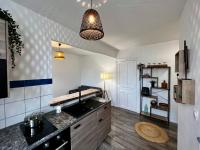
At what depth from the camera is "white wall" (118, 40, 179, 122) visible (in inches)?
121

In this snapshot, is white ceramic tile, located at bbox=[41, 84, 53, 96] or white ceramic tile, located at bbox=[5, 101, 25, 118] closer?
white ceramic tile, located at bbox=[5, 101, 25, 118]

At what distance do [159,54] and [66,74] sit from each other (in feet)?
13.0

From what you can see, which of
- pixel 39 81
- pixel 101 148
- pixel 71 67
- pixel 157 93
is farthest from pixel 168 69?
pixel 71 67

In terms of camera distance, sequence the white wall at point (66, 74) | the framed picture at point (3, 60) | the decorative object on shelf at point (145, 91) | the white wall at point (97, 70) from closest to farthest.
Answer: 1. the framed picture at point (3, 60)
2. the decorative object on shelf at point (145, 91)
3. the white wall at point (97, 70)
4. the white wall at point (66, 74)

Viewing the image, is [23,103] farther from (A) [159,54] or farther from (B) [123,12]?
(A) [159,54]

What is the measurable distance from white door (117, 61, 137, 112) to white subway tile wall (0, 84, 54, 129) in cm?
297

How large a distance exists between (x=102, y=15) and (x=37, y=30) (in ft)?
3.45

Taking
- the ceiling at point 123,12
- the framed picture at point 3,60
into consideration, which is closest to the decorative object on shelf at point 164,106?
the ceiling at point 123,12

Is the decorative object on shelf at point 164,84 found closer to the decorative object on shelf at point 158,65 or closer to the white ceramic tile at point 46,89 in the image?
the decorative object on shelf at point 158,65

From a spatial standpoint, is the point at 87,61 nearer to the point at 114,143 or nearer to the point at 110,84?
the point at 110,84

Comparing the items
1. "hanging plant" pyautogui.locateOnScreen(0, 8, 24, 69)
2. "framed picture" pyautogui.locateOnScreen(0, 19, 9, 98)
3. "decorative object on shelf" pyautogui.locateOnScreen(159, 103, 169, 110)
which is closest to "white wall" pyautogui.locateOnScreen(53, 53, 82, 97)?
"hanging plant" pyautogui.locateOnScreen(0, 8, 24, 69)

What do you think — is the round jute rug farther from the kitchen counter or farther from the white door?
the kitchen counter

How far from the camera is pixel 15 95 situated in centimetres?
137

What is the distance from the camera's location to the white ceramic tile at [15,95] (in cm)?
132
